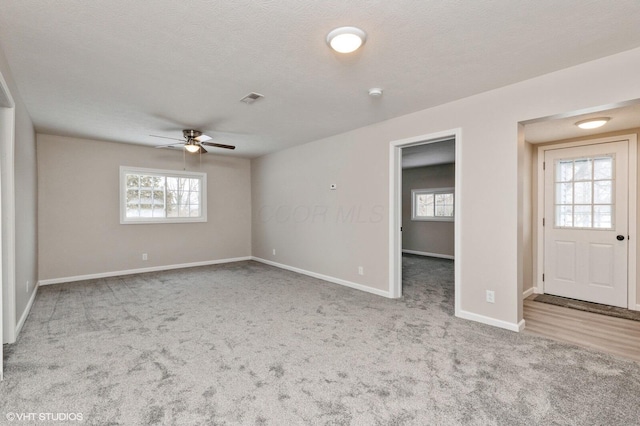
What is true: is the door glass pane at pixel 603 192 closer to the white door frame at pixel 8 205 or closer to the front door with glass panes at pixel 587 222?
the front door with glass panes at pixel 587 222

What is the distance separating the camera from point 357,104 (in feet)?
11.8

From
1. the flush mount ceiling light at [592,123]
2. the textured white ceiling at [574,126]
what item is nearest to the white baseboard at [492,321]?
the textured white ceiling at [574,126]

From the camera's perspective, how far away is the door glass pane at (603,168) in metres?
3.96

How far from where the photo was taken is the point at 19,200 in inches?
126

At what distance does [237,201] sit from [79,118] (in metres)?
3.55

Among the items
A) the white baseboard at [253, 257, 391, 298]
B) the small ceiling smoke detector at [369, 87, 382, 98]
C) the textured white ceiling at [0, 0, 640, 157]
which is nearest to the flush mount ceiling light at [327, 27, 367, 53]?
the textured white ceiling at [0, 0, 640, 157]

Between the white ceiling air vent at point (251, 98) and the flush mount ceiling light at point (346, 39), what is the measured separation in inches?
50.5

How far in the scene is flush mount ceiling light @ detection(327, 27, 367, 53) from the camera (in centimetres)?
209

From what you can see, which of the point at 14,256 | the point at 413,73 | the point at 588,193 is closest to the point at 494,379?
the point at 413,73

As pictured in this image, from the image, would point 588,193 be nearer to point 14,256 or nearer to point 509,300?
point 509,300

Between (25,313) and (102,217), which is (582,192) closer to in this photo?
(25,313)

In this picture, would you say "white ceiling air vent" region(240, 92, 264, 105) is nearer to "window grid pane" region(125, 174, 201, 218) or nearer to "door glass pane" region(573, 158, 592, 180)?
"window grid pane" region(125, 174, 201, 218)

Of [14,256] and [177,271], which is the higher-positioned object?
[14,256]

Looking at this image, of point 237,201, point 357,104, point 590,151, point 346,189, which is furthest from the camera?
point 237,201
